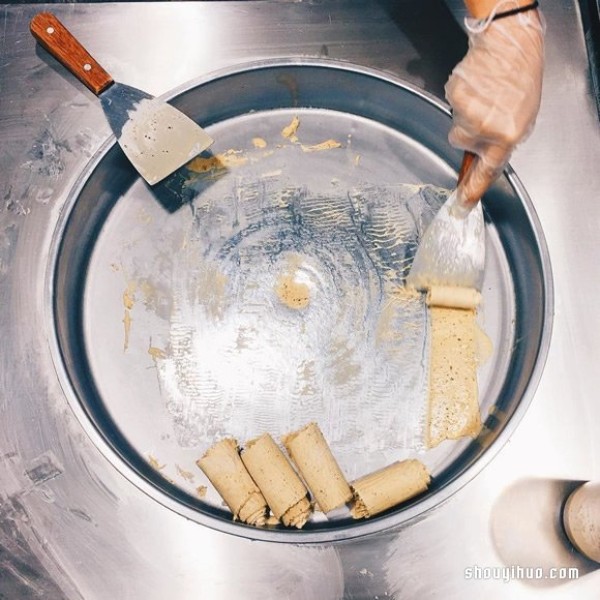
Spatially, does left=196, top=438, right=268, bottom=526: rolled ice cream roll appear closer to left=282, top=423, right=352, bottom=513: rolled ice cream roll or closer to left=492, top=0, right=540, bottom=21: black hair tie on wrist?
left=282, top=423, right=352, bottom=513: rolled ice cream roll

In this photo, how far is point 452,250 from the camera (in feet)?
2.46

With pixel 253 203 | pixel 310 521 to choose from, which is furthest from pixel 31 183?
pixel 310 521

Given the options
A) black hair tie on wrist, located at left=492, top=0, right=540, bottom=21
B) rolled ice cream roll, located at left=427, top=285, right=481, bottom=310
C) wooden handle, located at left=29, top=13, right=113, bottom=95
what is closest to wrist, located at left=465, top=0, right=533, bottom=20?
black hair tie on wrist, located at left=492, top=0, right=540, bottom=21

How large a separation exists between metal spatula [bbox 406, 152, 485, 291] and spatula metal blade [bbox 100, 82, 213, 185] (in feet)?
1.02

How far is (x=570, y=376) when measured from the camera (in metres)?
0.74

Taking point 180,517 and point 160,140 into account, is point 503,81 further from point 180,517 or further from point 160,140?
point 180,517

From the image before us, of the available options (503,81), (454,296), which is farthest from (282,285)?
(503,81)

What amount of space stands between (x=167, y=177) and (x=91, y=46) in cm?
21

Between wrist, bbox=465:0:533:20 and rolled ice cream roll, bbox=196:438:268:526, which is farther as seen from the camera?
rolled ice cream roll, bbox=196:438:268:526

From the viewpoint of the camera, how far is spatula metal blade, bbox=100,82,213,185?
29.6 inches

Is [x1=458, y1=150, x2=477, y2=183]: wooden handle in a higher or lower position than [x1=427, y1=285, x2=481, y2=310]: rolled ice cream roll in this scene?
higher

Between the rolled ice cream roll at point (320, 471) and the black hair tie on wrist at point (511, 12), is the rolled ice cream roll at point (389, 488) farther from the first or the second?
the black hair tie on wrist at point (511, 12)

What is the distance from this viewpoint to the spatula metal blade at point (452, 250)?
0.75 m

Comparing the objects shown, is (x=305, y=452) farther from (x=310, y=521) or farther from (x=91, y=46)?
(x=91, y=46)
